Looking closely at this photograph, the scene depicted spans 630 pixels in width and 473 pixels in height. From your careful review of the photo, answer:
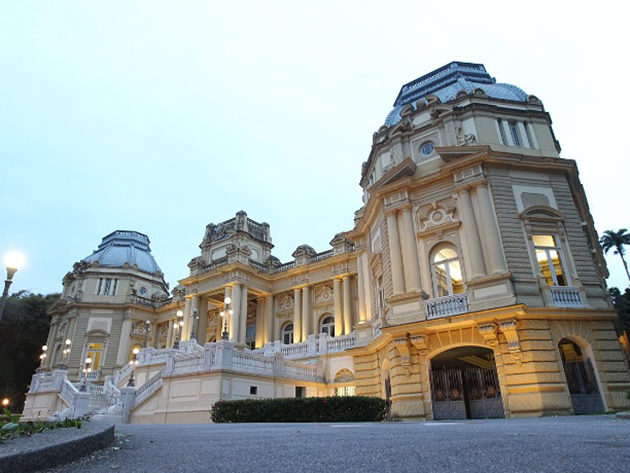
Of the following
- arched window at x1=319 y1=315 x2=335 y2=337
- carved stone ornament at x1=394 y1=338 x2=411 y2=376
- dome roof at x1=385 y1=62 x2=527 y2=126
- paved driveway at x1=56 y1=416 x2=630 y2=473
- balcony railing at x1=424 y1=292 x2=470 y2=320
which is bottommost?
paved driveway at x1=56 y1=416 x2=630 y2=473

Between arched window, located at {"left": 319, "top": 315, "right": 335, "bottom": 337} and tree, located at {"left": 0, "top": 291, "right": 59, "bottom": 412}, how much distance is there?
35278mm

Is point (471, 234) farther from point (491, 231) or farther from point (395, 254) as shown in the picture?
point (395, 254)

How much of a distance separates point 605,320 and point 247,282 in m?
25.6

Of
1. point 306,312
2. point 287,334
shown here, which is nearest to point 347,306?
point 306,312

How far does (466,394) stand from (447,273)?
476 cm

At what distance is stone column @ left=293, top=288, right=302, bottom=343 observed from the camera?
110 feet

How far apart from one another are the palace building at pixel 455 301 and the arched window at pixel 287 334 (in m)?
9.17

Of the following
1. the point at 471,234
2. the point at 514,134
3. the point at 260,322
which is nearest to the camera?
the point at 471,234

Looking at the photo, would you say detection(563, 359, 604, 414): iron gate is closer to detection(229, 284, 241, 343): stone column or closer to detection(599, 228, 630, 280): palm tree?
detection(229, 284, 241, 343): stone column

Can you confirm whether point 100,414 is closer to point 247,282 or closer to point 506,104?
point 247,282

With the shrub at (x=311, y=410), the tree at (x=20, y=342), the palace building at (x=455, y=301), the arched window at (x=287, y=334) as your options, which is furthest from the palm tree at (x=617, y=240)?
the tree at (x=20, y=342)

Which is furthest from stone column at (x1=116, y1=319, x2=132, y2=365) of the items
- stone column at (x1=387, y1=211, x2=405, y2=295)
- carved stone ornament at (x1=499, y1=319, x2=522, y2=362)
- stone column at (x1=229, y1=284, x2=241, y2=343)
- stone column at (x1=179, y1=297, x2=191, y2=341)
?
carved stone ornament at (x1=499, y1=319, x2=522, y2=362)

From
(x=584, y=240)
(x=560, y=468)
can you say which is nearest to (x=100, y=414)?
(x=560, y=468)

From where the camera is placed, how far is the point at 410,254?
57.7 ft
